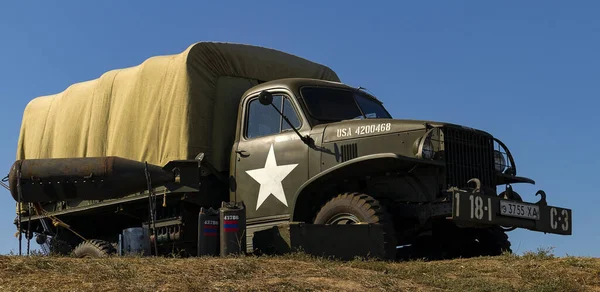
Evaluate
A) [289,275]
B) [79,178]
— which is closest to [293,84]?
[79,178]

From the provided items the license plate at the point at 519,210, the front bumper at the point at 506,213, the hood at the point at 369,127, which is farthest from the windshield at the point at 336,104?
the license plate at the point at 519,210

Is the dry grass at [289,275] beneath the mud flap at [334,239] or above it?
beneath

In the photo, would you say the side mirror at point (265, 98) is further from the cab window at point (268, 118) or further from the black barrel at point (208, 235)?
the black barrel at point (208, 235)

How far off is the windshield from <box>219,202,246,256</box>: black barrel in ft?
6.47

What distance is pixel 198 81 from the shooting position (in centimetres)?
1206

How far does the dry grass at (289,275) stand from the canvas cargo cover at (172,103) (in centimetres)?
362

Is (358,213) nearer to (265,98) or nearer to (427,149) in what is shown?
(427,149)

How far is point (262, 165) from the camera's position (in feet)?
36.9

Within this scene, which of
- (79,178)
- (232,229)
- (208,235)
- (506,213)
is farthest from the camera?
(79,178)

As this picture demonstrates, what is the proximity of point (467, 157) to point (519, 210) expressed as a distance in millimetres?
903

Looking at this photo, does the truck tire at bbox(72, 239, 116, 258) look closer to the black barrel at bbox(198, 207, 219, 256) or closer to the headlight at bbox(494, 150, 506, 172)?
the black barrel at bbox(198, 207, 219, 256)

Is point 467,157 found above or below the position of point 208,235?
above

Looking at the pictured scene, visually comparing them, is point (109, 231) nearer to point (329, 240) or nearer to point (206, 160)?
point (206, 160)

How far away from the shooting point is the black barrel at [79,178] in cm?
1157
